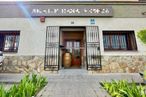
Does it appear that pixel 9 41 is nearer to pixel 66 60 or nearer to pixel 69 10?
pixel 66 60

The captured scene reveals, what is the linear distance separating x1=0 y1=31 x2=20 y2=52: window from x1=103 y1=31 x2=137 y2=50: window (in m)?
5.40

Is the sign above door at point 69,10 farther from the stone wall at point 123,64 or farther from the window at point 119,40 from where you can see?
the stone wall at point 123,64

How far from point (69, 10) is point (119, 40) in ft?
11.8

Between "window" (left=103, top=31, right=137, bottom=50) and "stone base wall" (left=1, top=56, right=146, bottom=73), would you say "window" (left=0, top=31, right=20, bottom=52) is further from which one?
"window" (left=103, top=31, right=137, bottom=50)

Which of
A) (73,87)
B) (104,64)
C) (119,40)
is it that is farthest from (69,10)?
(73,87)

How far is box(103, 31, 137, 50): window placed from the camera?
10109mm

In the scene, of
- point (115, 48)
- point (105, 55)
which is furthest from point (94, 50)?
point (115, 48)

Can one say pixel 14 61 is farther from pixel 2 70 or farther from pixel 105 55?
pixel 105 55

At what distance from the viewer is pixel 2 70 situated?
9320 millimetres

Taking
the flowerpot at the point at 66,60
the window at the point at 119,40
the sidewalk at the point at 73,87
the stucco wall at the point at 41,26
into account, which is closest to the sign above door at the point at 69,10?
the stucco wall at the point at 41,26

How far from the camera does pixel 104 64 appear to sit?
30.8 ft

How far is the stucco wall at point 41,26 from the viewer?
31.2 feet

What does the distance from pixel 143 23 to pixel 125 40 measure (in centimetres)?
145

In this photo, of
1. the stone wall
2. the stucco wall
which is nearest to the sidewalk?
the stone wall
